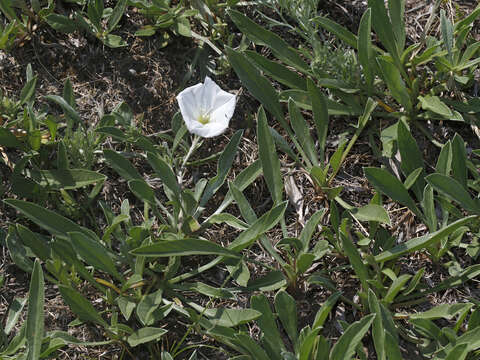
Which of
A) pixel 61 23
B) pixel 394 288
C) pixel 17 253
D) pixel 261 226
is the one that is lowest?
pixel 394 288

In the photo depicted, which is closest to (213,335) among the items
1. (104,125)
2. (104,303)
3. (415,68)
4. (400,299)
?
(104,303)

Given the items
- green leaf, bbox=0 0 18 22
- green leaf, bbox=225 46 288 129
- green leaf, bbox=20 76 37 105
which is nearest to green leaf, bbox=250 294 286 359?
green leaf, bbox=225 46 288 129

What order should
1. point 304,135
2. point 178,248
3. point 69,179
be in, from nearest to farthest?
point 178,248, point 69,179, point 304,135

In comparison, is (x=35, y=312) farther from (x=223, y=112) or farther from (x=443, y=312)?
(x=443, y=312)

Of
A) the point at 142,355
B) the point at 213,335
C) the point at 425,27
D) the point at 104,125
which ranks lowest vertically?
the point at 142,355

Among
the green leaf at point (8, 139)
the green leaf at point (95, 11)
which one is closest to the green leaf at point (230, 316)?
the green leaf at point (8, 139)

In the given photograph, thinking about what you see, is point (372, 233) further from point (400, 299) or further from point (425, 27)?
point (425, 27)

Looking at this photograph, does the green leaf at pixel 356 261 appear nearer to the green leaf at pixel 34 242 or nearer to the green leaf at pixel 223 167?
the green leaf at pixel 223 167

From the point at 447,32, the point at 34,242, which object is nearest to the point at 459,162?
the point at 447,32
